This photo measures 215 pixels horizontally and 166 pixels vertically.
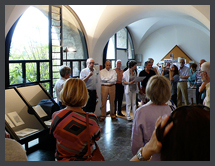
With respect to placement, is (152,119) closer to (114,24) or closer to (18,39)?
(18,39)

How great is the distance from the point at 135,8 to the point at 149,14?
33.5 inches

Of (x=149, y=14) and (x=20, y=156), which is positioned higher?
(x=149, y=14)

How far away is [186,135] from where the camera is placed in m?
0.89

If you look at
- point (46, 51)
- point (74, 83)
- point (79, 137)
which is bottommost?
point (79, 137)

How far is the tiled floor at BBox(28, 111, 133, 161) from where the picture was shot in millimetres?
4145

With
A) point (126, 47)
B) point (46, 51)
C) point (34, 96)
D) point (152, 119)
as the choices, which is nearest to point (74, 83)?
point (152, 119)

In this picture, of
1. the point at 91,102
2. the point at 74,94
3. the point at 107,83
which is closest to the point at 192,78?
the point at 107,83

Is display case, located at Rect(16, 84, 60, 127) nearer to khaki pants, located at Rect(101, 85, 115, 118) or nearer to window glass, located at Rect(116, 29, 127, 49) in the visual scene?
khaki pants, located at Rect(101, 85, 115, 118)

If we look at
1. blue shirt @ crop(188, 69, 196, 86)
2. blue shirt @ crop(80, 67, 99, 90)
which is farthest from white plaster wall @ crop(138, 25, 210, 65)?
blue shirt @ crop(80, 67, 99, 90)

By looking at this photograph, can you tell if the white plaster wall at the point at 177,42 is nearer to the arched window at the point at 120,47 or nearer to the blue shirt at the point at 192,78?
the arched window at the point at 120,47

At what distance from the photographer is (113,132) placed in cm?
566

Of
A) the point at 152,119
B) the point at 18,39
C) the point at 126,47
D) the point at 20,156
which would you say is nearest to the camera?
the point at 20,156

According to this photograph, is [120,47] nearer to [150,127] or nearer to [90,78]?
[90,78]

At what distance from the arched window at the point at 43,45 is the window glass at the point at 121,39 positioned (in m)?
3.69
